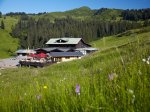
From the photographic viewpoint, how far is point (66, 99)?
11.8 ft

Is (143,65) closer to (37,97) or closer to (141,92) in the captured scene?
(141,92)

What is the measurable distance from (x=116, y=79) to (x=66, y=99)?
61 centimetres

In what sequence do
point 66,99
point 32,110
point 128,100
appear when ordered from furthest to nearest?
point 32,110, point 66,99, point 128,100

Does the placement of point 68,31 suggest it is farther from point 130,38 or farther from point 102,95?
point 102,95

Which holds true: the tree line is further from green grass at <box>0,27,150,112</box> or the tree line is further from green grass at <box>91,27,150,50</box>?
green grass at <box>0,27,150,112</box>

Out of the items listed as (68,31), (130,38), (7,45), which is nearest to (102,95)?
(130,38)

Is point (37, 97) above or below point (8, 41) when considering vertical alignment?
above

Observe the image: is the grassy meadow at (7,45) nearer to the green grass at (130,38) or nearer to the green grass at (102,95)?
the green grass at (130,38)

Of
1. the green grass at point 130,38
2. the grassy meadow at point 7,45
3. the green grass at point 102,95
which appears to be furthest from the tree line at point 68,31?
the green grass at point 102,95

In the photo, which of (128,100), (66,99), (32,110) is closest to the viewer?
(128,100)

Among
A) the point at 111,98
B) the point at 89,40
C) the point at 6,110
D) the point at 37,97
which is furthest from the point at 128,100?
the point at 89,40

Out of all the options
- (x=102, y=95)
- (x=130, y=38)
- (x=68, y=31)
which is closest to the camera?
(x=102, y=95)

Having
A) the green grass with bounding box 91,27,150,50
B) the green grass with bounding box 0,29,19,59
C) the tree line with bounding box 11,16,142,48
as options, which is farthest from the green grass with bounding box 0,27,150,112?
the tree line with bounding box 11,16,142,48

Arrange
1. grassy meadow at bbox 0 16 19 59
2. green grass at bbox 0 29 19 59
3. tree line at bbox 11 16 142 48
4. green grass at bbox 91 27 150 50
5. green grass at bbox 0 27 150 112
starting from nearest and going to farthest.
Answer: green grass at bbox 0 27 150 112, green grass at bbox 91 27 150 50, grassy meadow at bbox 0 16 19 59, green grass at bbox 0 29 19 59, tree line at bbox 11 16 142 48
